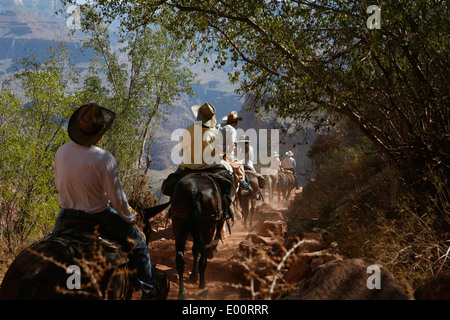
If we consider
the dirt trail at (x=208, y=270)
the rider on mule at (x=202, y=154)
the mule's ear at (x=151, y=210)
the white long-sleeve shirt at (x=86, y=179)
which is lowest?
the dirt trail at (x=208, y=270)

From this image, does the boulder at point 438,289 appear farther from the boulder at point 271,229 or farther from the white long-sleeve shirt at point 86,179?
the boulder at point 271,229

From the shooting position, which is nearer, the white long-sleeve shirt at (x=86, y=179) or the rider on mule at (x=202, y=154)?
the white long-sleeve shirt at (x=86, y=179)

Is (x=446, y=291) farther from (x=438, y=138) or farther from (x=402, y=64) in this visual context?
(x=402, y=64)

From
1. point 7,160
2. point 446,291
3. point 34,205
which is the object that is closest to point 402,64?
point 446,291

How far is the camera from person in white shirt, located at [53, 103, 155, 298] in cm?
320

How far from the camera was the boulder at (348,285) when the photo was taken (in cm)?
249

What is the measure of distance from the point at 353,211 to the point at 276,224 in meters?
2.42

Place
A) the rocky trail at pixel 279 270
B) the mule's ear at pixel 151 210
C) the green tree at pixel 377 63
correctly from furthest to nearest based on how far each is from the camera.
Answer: the green tree at pixel 377 63 → the mule's ear at pixel 151 210 → the rocky trail at pixel 279 270

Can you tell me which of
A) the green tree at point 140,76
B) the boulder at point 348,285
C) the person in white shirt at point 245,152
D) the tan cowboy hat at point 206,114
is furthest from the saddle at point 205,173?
the green tree at point 140,76

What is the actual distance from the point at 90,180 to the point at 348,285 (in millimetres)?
2530

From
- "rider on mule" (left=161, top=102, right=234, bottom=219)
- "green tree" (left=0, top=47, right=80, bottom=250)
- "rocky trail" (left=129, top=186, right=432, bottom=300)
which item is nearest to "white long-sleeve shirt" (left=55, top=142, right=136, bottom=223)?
"rocky trail" (left=129, top=186, right=432, bottom=300)

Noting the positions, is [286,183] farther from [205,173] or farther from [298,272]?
[298,272]

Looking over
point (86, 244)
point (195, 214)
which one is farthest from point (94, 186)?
point (195, 214)
